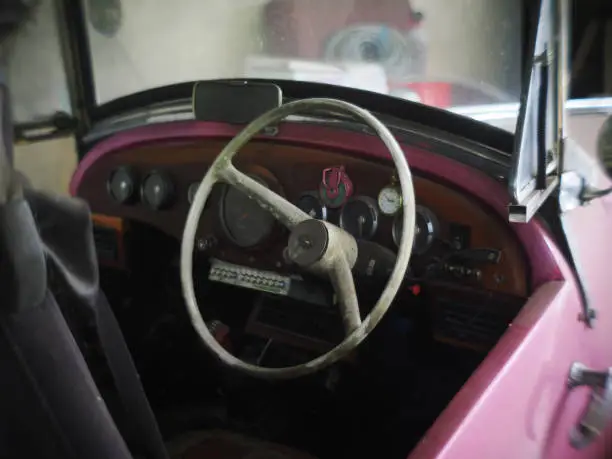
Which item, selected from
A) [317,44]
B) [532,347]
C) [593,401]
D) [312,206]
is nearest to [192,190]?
[312,206]

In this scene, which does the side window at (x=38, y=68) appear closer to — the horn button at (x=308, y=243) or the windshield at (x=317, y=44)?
the windshield at (x=317, y=44)

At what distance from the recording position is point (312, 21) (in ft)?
5.41

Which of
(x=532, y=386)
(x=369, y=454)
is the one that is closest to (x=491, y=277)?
(x=532, y=386)

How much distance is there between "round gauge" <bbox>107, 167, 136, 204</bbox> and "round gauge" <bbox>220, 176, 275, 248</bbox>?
326 millimetres

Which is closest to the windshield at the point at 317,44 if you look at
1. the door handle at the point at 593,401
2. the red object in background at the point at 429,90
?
the red object in background at the point at 429,90

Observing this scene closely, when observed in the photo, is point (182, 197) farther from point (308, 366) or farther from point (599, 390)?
point (599, 390)

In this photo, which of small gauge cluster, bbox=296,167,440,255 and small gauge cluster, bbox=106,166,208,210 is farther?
Result: small gauge cluster, bbox=106,166,208,210

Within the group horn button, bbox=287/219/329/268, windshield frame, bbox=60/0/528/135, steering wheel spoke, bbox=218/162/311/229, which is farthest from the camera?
windshield frame, bbox=60/0/528/135

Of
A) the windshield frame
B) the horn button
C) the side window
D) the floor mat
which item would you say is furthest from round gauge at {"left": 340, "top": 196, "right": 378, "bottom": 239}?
the side window

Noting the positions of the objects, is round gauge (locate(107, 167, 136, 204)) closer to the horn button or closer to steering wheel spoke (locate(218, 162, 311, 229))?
steering wheel spoke (locate(218, 162, 311, 229))

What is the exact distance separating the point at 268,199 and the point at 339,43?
59 cm

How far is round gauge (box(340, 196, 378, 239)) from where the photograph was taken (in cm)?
130

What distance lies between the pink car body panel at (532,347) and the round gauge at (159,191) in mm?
227

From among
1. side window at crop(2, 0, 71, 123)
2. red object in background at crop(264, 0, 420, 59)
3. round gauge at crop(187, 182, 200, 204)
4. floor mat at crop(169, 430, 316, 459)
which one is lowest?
floor mat at crop(169, 430, 316, 459)
